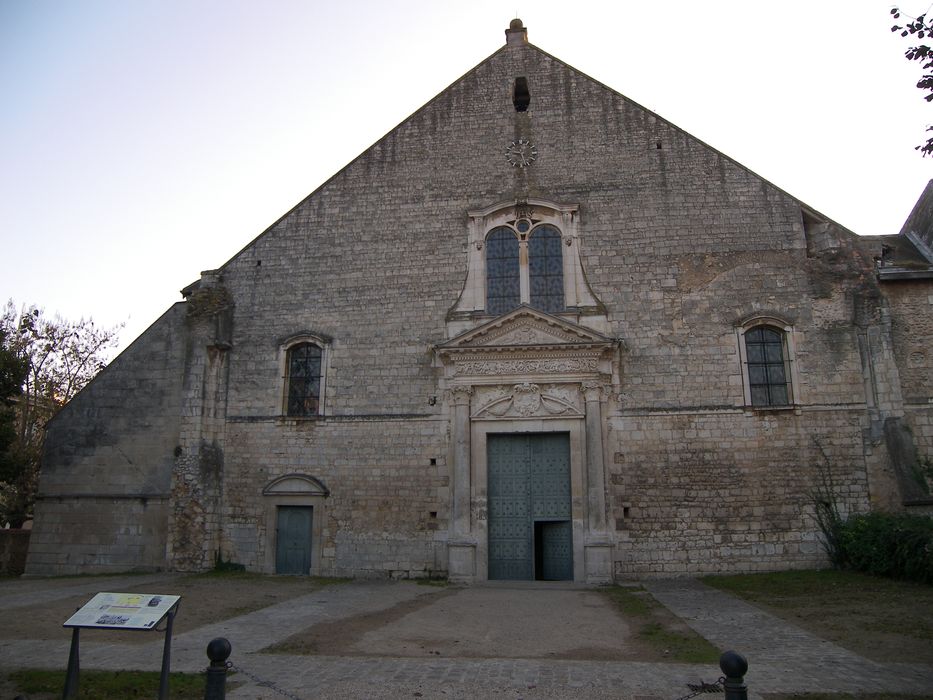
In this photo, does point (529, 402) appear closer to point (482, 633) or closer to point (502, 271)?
point (502, 271)

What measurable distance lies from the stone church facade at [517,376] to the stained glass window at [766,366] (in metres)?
0.04

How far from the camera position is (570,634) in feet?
26.7

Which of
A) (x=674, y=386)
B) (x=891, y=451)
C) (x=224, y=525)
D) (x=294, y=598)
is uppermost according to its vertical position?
(x=674, y=386)

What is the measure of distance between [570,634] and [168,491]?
9.99 metres

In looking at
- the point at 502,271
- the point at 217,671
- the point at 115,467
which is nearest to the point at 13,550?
the point at 115,467

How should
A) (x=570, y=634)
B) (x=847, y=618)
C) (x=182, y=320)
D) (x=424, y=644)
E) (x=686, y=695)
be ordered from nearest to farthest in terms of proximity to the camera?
(x=686, y=695)
(x=424, y=644)
(x=570, y=634)
(x=847, y=618)
(x=182, y=320)

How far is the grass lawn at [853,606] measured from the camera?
7289 millimetres

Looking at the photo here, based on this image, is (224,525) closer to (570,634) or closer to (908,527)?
(570,634)

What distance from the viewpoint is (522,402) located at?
45.7 ft

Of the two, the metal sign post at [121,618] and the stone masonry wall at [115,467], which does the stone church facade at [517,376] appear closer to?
the stone masonry wall at [115,467]

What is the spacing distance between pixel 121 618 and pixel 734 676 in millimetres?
4553

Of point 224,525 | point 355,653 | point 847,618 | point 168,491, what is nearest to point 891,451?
point 847,618

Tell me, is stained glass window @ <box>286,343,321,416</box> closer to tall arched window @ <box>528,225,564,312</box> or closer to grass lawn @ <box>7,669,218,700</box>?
tall arched window @ <box>528,225,564,312</box>

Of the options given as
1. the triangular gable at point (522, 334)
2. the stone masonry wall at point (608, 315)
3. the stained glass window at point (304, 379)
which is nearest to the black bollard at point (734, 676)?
the stone masonry wall at point (608, 315)
